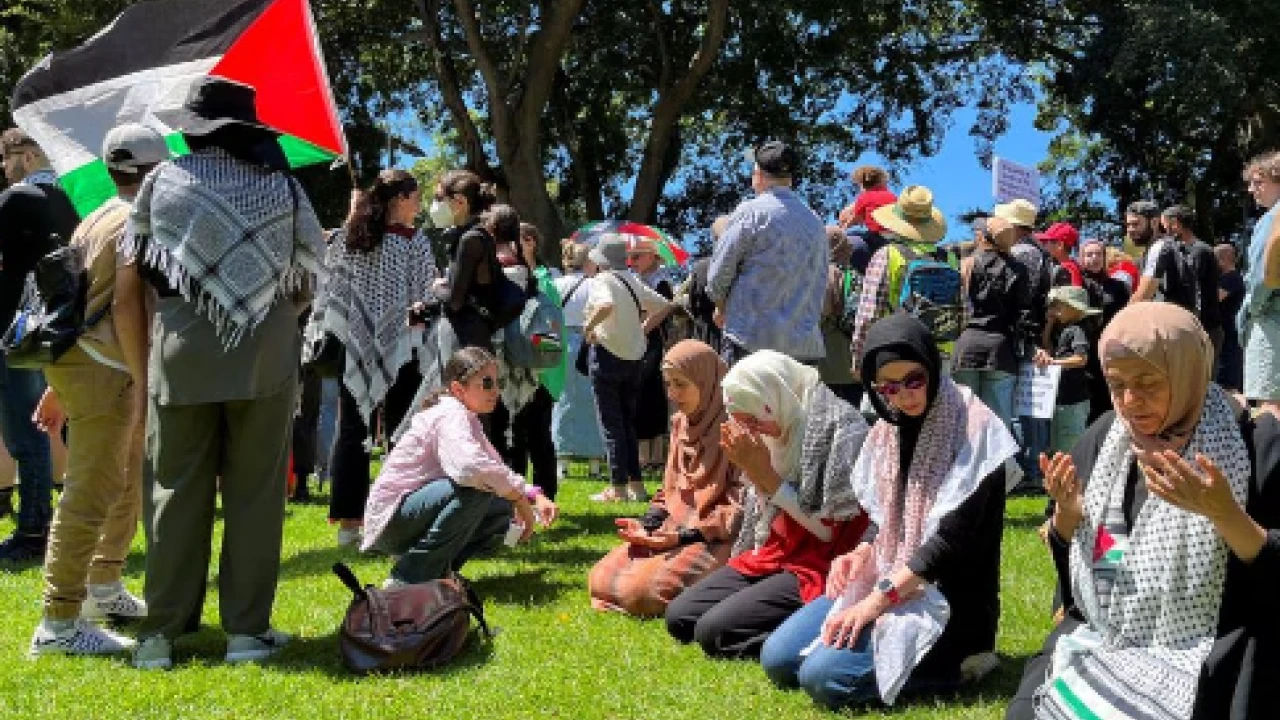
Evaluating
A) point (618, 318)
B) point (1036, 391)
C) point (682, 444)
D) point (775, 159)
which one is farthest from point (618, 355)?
point (682, 444)

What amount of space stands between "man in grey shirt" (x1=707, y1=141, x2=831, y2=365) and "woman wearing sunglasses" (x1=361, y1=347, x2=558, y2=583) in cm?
168

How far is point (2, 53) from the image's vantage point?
2088 centimetres

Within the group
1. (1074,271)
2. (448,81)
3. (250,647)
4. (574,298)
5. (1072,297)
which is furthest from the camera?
(448,81)

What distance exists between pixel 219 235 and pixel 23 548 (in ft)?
11.4

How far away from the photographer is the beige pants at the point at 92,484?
17.4 feet

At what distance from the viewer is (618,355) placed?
9055mm

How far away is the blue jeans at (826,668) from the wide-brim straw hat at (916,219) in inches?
150

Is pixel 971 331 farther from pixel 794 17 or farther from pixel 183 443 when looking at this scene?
pixel 794 17

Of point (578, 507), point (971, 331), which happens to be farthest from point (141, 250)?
point (971, 331)

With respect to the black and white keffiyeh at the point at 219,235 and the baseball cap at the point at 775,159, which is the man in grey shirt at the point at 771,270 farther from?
the black and white keffiyeh at the point at 219,235

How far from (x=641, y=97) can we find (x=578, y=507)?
13.0 m

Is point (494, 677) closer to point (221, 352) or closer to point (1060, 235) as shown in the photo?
point (221, 352)

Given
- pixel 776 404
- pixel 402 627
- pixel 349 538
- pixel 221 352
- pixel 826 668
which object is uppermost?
pixel 221 352

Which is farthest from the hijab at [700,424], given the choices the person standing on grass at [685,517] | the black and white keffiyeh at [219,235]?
the black and white keffiyeh at [219,235]
